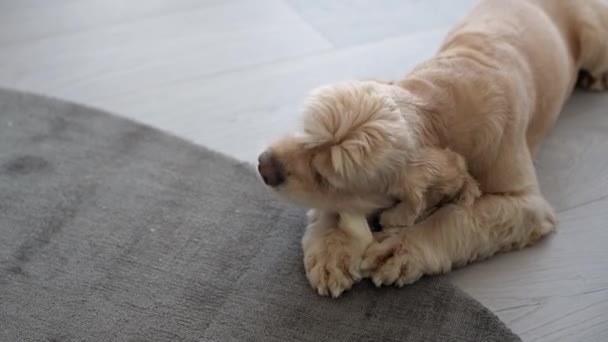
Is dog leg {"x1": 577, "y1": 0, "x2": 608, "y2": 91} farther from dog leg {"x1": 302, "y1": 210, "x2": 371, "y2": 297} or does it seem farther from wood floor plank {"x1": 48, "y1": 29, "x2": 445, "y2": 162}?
dog leg {"x1": 302, "y1": 210, "x2": 371, "y2": 297}

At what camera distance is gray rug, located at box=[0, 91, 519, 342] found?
1.71 m

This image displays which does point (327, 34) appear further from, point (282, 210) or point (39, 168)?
point (39, 168)

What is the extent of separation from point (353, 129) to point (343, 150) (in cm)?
6

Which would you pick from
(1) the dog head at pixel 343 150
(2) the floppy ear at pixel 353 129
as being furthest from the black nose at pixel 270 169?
(2) the floppy ear at pixel 353 129

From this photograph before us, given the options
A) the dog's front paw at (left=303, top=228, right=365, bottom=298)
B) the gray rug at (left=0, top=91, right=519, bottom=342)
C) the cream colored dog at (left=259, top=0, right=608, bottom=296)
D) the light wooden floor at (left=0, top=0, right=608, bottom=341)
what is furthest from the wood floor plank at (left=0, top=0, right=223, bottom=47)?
the dog's front paw at (left=303, top=228, right=365, bottom=298)

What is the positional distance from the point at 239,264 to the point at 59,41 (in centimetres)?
163

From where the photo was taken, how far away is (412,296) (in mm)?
1759

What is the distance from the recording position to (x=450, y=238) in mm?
1782

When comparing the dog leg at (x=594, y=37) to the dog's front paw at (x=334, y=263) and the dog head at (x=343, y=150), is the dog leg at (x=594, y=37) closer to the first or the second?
the dog head at (x=343, y=150)

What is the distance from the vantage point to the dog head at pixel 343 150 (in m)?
1.51

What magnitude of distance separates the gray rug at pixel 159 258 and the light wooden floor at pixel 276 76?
0.52 ft

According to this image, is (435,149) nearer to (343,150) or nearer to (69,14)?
(343,150)

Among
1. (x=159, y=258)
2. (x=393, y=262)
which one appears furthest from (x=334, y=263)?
(x=159, y=258)

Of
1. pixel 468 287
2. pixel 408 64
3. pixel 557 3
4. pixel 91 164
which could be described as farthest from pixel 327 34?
pixel 468 287
